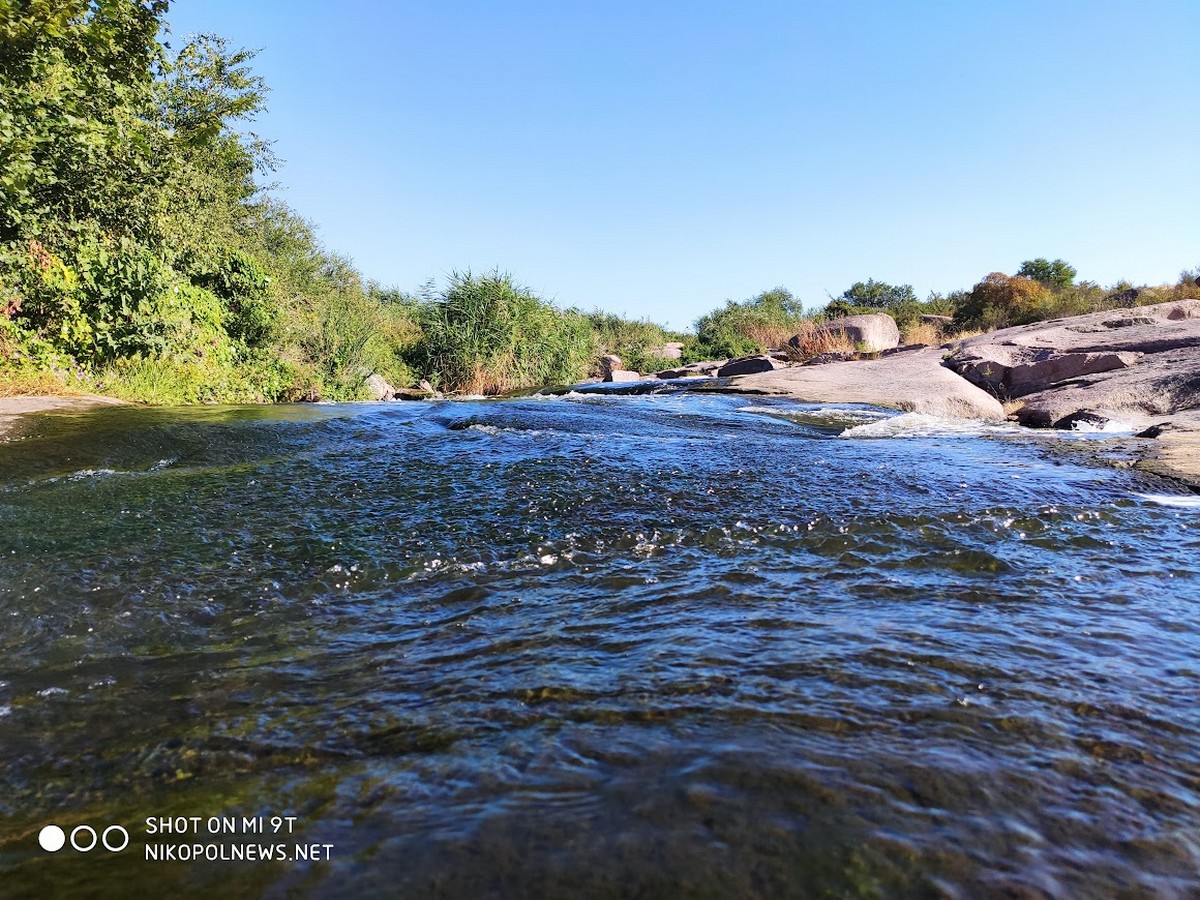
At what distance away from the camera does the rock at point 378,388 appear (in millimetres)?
16516

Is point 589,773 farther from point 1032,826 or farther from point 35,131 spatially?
point 35,131

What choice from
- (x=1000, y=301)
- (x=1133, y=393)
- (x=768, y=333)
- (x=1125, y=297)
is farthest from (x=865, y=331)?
(x=1133, y=393)

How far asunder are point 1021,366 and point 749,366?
27.2 ft

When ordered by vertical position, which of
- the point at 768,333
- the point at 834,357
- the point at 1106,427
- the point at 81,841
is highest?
the point at 768,333

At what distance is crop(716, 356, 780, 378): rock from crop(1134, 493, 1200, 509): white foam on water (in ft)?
50.6

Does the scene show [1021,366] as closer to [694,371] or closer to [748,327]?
[694,371]

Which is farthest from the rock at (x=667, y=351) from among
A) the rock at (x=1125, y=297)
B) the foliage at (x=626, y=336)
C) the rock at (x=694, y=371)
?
the rock at (x=1125, y=297)

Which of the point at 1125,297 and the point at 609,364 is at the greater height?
the point at 1125,297

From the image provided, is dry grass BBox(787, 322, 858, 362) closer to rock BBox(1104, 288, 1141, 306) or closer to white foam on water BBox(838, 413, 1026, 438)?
rock BBox(1104, 288, 1141, 306)

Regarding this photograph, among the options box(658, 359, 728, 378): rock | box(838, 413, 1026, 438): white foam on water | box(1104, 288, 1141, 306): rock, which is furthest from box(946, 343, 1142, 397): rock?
box(1104, 288, 1141, 306): rock

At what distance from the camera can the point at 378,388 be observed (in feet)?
54.6

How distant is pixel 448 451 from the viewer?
5.97 m

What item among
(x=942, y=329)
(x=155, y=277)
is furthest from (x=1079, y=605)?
(x=942, y=329)

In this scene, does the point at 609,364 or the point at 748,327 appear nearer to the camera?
the point at 609,364
